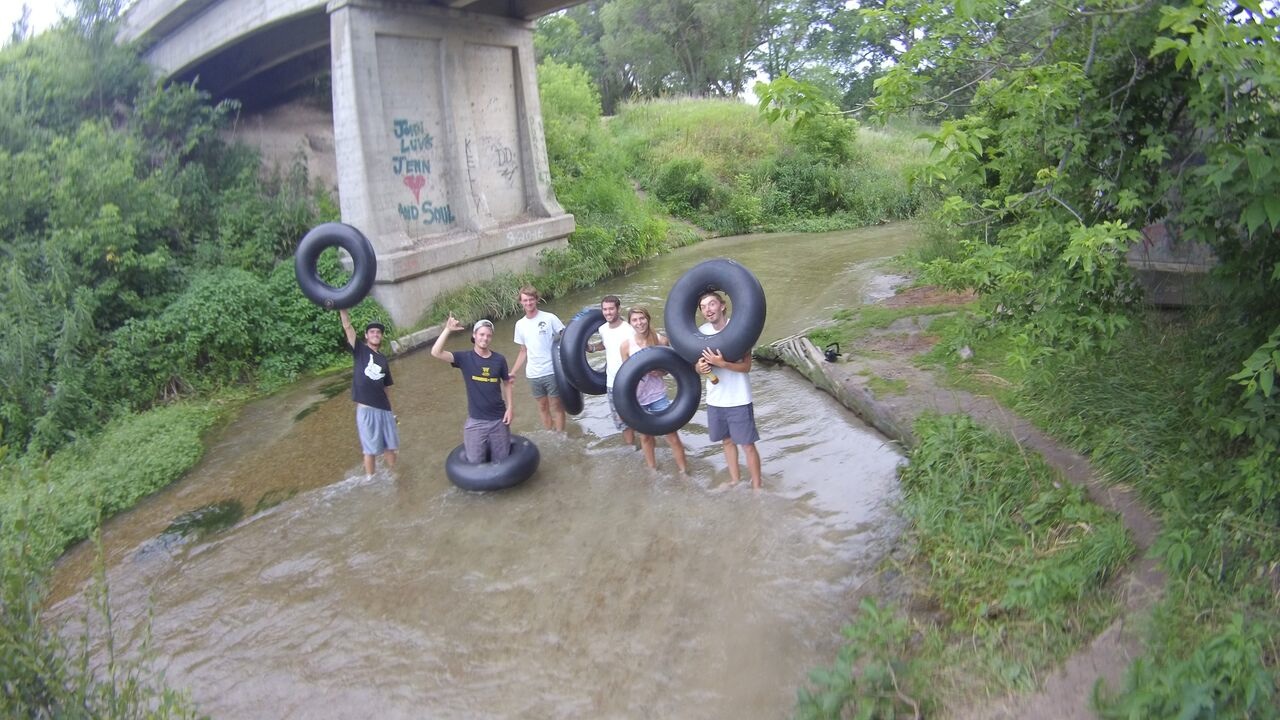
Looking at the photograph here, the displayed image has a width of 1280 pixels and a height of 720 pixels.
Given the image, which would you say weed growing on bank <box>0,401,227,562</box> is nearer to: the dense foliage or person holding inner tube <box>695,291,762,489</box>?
the dense foliage

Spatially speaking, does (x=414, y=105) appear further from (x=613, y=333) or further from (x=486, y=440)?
(x=486, y=440)

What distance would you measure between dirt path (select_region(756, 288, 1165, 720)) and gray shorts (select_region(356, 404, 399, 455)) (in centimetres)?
439

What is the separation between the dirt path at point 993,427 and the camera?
11.9 ft

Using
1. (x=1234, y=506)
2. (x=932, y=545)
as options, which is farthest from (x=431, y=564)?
(x=1234, y=506)

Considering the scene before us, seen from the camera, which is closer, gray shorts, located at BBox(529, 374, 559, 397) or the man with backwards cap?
the man with backwards cap

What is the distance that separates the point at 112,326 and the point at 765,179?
58.3 feet

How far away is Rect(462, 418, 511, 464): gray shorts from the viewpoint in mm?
7383

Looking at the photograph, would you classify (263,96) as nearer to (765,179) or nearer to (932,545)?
(765,179)

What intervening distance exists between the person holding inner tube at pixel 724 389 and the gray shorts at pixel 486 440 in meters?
1.86

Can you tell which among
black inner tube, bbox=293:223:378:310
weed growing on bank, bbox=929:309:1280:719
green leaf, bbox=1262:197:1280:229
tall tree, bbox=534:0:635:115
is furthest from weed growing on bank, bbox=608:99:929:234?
green leaf, bbox=1262:197:1280:229

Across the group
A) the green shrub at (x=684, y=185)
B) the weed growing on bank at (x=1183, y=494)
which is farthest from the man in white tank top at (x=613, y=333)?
the green shrub at (x=684, y=185)

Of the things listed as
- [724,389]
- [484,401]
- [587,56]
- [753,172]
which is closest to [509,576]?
[484,401]

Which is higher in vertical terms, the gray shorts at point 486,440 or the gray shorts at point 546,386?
the gray shorts at point 546,386

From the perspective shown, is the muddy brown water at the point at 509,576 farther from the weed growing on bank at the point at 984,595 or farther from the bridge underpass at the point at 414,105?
the bridge underpass at the point at 414,105
